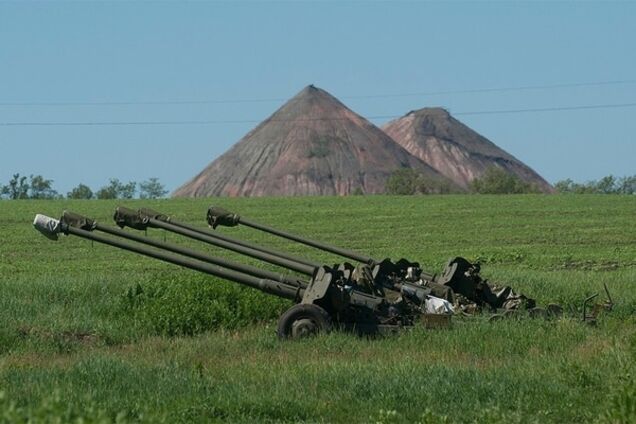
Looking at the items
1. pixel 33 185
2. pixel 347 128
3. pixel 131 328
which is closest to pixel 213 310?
pixel 131 328

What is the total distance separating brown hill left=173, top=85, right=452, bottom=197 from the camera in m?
137

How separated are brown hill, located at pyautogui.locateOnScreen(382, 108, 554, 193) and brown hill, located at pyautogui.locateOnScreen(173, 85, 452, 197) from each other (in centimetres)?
681

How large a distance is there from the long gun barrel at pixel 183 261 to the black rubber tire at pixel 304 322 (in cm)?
57

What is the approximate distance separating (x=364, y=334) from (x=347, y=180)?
12266cm

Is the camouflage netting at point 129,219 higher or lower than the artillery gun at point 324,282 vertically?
higher

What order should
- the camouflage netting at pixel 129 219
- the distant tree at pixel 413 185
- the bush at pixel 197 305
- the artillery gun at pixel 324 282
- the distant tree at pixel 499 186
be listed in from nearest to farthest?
1. the artillery gun at pixel 324 282
2. the camouflage netting at pixel 129 219
3. the bush at pixel 197 305
4. the distant tree at pixel 499 186
5. the distant tree at pixel 413 185

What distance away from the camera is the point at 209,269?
52.3 feet

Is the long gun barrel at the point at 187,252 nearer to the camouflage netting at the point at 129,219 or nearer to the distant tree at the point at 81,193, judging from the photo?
the camouflage netting at the point at 129,219

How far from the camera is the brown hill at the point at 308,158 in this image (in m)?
137

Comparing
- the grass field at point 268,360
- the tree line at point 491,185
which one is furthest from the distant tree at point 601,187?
the grass field at point 268,360

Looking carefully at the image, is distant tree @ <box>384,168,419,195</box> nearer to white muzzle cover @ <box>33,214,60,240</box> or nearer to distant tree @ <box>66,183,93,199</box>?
distant tree @ <box>66,183,93,199</box>

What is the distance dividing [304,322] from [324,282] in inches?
22.7

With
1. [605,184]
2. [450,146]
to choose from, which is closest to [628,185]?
[605,184]

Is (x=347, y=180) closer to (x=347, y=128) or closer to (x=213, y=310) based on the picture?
(x=347, y=128)
